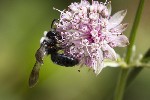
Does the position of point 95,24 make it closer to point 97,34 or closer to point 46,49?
point 97,34

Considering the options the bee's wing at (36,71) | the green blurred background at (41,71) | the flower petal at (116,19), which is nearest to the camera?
the bee's wing at (36,71)

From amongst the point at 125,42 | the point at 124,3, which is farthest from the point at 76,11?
the point at 124,3

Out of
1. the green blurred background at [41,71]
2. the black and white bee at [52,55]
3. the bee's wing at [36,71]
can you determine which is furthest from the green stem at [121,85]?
the green blurred background at [41,71]

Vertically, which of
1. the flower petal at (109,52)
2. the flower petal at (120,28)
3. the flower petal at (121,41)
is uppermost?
the flower petal at (120,28)

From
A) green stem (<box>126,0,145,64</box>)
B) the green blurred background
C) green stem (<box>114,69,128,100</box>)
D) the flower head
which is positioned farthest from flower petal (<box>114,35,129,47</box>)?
the green blurred background

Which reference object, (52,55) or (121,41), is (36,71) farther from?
(121,41)

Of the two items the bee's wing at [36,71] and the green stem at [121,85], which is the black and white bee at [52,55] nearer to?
the bee's wing at [36,71]

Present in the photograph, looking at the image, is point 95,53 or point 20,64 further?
point 20,64

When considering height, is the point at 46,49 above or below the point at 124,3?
below
